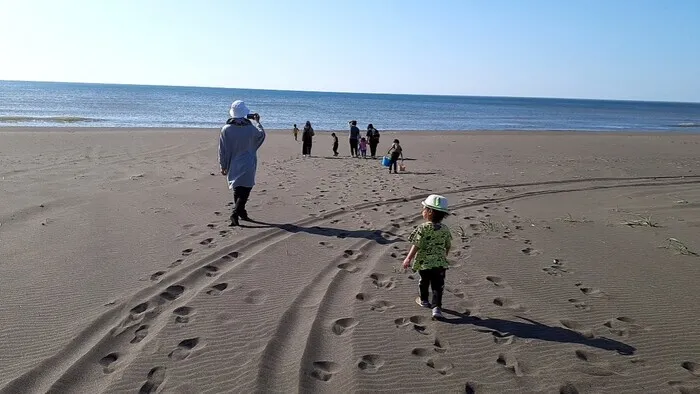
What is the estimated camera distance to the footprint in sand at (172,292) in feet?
15.7

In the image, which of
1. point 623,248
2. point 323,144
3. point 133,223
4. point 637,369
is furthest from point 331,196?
point 323,144

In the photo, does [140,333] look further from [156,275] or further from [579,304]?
[579,304]

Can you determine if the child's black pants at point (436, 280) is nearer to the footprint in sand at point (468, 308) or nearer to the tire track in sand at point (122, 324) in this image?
the footprint in sand at point (468, 308)

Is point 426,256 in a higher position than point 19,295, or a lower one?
higher

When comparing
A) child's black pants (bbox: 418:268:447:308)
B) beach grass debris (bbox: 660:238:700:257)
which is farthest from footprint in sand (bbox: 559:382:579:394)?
beach grass debris (bbox: 660:238:700:257)

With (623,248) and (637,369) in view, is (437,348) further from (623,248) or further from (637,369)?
(623,248)

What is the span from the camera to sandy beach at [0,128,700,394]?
3602 millimetres

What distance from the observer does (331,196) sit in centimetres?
1035

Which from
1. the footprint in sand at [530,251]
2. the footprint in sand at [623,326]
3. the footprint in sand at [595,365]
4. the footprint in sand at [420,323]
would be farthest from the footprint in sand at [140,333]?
the footprint in sand at [530,251]

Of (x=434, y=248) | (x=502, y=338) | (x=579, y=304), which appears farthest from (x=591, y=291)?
(x=434, y=248)

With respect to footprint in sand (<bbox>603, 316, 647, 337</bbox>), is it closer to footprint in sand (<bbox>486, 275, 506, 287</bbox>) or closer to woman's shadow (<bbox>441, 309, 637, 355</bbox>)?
woman's shadow (<bbox>441, 309, 637, 355</bbox>)

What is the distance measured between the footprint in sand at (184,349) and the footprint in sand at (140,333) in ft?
1.13

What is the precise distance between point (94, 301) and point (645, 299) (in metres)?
5.47

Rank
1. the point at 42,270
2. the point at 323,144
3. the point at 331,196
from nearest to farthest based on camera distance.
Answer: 1. the point at 42,270
2. the point at 331,196
3. the point at 323,144
